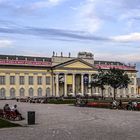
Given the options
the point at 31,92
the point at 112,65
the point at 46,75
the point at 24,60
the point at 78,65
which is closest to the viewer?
the point at 31,92

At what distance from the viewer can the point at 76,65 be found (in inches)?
5217

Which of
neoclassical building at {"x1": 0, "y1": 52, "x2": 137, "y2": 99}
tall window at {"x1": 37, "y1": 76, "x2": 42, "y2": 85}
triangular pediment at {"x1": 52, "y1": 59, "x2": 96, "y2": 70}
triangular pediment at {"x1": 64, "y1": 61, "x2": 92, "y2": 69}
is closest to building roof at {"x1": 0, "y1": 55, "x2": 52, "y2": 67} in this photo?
neoclassical building at {"x1": 0, "y1": 52, "x2": 137, "y2": 99}

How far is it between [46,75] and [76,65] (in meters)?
9.99

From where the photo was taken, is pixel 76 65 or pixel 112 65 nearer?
pixel 76 65

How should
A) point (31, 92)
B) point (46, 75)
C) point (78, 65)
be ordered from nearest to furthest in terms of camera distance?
point (31, 92) → point (46, 75) → point (78, 65)

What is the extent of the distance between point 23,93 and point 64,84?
13715 mm

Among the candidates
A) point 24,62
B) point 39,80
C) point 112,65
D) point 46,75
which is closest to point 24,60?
point 24,62

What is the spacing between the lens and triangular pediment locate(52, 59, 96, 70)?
130 meters

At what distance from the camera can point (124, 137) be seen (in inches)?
818

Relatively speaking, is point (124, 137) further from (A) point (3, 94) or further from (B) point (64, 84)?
(B) point (64, 84)

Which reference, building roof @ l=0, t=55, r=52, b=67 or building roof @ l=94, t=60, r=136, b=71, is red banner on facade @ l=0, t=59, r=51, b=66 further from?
building roof @ l=94, t=60, r=136, b=71

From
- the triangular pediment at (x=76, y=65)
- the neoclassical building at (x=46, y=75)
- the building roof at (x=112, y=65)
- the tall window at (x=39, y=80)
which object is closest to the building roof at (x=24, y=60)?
the neoclassical building at (x=46, y=75)

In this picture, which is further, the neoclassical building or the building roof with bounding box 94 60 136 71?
the building roof with bounding box 94 60 136 71

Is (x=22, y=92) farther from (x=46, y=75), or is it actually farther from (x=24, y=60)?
(x=46, y=75)
